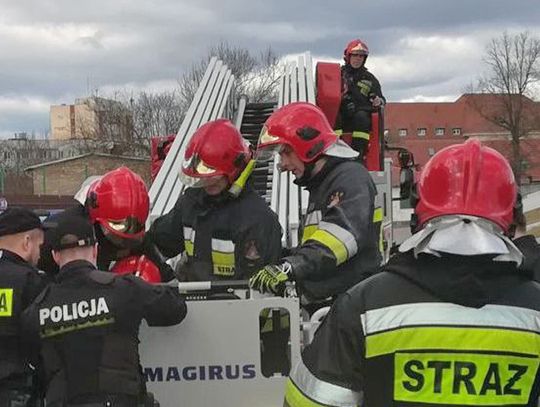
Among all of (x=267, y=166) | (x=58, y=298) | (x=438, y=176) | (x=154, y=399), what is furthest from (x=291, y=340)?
(x=267, y=166)

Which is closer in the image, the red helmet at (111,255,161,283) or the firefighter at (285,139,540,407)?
the firefighter at (285,139,540,407)

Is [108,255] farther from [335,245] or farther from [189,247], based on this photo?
[335,245]

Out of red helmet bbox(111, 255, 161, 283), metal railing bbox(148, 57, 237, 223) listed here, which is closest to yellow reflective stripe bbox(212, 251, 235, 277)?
red helmet bbox(111, 255, 161, 283)

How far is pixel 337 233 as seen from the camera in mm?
3391

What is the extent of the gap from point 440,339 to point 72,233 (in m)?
1.77

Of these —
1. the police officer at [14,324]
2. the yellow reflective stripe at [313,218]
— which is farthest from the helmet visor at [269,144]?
the police officer at [14,324]

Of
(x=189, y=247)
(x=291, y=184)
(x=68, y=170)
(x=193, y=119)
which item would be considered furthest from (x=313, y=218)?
(x=68, y=170)

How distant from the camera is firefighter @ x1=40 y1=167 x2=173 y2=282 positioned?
3561 millimetres

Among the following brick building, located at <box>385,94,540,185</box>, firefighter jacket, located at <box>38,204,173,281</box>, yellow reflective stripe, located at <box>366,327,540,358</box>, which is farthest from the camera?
brick building, located at <box>385,94,540,185</box>

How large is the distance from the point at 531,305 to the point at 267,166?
6935 mm

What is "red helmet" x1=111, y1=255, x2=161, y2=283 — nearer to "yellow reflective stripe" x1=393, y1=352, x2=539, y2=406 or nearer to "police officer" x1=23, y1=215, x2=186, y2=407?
"police officer" x1=23, y1=215, x2=186, y2=407

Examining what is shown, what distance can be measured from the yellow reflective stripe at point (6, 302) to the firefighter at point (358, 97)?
5735mm

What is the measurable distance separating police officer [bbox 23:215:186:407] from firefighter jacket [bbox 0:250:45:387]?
0.16m

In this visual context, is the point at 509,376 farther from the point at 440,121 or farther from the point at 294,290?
the point at 440,121
